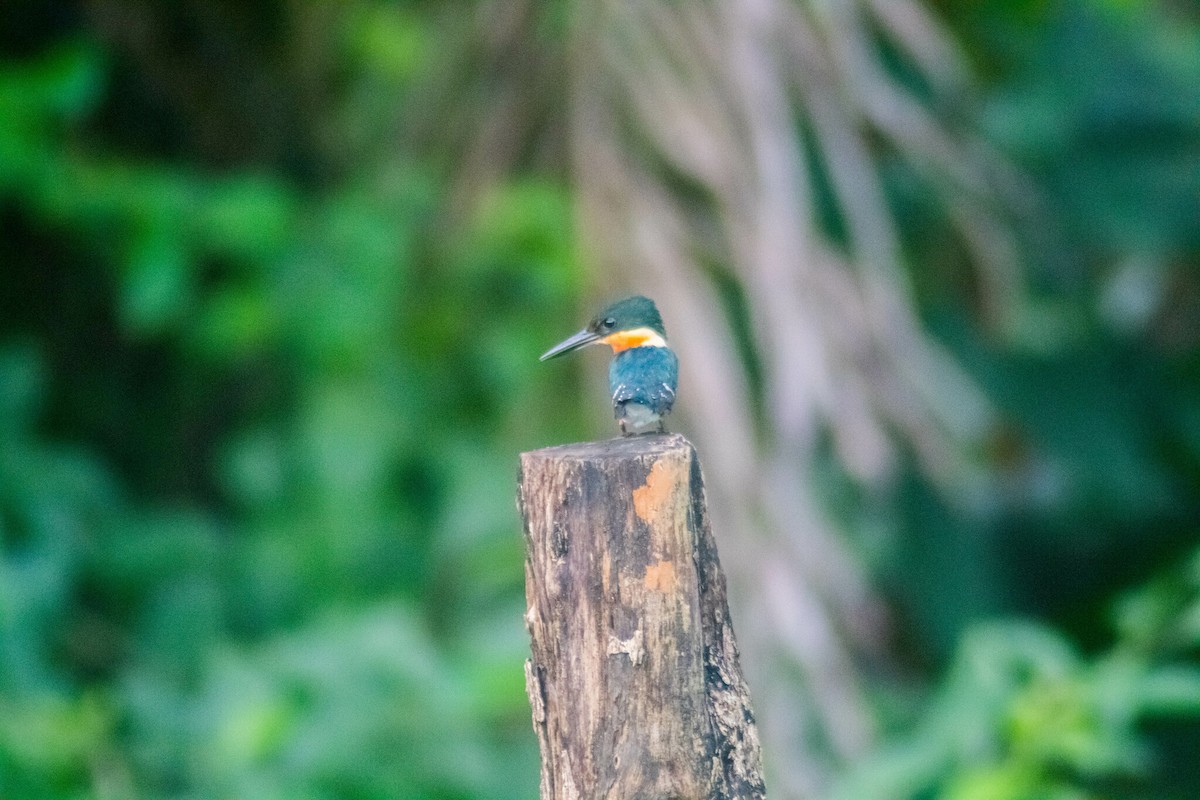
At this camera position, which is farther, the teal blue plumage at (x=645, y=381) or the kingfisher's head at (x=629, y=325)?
the kingfisher's head at (x=629, y=325)

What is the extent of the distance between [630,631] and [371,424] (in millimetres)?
3566

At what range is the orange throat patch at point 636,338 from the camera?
2.01m

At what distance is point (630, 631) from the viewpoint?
1641 millimetres

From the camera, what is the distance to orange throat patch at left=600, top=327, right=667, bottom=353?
6.60ft

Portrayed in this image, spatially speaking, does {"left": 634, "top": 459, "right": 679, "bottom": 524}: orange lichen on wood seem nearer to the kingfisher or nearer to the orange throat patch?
the kingfisher

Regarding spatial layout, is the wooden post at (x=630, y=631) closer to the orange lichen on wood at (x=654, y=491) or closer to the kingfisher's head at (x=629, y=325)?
the orange lichen on wood at (x=654, y=491)

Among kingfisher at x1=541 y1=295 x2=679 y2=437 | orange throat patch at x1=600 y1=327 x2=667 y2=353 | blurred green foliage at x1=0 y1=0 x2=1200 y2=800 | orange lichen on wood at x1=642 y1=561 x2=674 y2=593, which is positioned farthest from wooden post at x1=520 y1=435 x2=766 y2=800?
blurred green foliage at x1=0 y1=0 x2=1200 y2=800

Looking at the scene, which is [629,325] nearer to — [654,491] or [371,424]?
[654,491]

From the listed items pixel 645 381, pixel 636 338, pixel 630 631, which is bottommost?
pixel 630 631

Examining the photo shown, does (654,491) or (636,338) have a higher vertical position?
(636,338)

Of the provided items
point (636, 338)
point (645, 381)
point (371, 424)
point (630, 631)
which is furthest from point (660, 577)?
point (371, 424)

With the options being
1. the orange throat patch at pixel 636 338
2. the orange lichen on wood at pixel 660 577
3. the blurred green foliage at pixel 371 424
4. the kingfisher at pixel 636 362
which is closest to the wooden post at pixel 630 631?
the orange lichen on wood at pixel 660 577

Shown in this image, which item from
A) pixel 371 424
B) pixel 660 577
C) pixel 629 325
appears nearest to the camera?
pixel 660 577

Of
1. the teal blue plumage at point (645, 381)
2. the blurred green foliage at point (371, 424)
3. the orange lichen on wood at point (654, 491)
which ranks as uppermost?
the blurred green foliage at point (371, 424)
